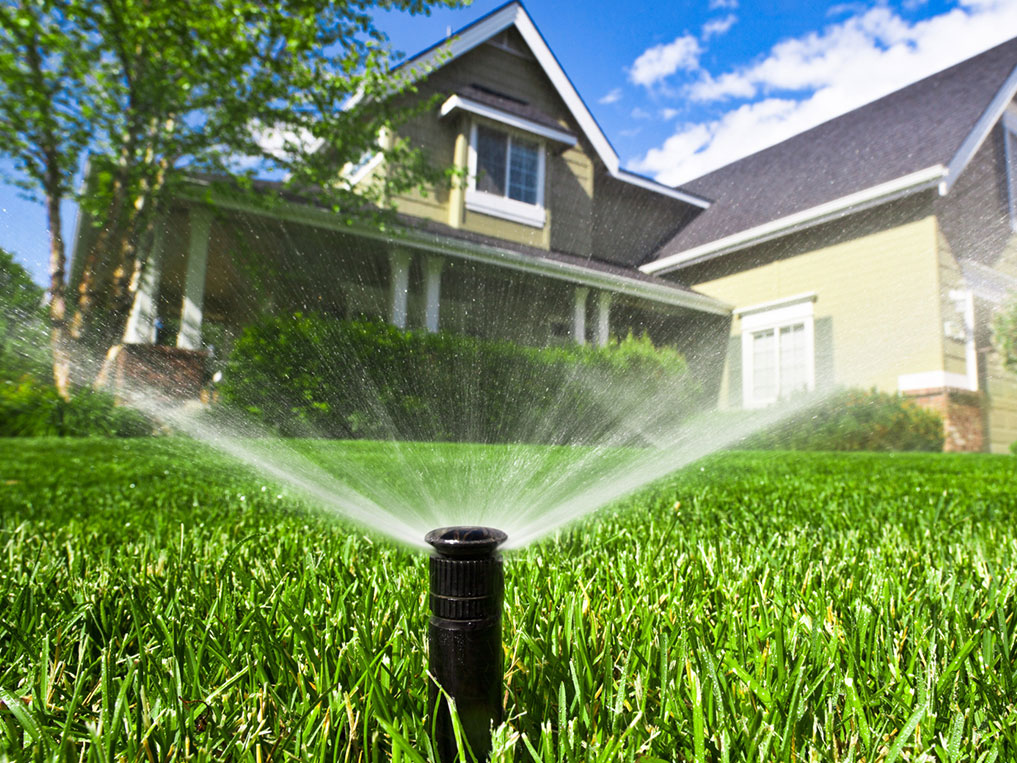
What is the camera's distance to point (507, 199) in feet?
43.3

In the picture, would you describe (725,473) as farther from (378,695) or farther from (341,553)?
(378,695)

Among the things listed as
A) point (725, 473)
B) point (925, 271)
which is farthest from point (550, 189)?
point (725, 473)

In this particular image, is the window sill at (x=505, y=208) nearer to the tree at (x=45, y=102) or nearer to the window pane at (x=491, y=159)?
the window pane at (x=491, y=159)

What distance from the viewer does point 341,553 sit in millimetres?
1972

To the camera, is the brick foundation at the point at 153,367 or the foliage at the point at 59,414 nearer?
the foliage at the point at 59,414

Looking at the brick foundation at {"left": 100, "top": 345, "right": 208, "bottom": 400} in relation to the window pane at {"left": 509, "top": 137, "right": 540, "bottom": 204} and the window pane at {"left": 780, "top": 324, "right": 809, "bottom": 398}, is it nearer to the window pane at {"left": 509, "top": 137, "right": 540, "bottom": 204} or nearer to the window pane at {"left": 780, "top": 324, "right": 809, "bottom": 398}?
the window pane at {"left": 509, "top": 137, "right": 540, "bottom": 204}

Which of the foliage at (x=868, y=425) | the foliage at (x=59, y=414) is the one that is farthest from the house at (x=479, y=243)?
the foliage at (x=868, y=425)

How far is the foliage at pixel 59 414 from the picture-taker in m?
6.97

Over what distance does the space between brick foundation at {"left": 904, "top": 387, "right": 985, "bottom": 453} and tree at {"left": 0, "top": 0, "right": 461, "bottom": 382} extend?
10.3m

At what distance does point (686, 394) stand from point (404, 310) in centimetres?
608

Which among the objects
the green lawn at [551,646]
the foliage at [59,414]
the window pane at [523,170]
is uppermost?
the window pane at [523,170]

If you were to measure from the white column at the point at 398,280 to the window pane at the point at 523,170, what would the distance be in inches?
132

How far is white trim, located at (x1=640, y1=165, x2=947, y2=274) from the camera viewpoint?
10883 millimetres

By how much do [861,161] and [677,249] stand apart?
13.3 feet
